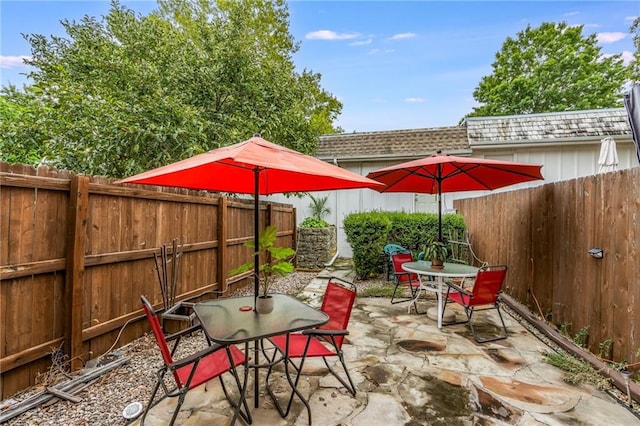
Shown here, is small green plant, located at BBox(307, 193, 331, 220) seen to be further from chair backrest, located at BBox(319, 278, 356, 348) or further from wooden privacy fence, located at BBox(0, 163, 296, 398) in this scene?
chair backrest, located at BBox(319, 278, 356, 348)

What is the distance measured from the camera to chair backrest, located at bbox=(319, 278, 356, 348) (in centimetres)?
284

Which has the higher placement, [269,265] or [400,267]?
[269,265]

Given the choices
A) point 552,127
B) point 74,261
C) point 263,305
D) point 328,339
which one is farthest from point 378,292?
point 552,127

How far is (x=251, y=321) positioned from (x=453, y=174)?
4232 mm

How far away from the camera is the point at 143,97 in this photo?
600 centimetres

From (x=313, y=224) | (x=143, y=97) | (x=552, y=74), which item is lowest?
(x=313, y=224)

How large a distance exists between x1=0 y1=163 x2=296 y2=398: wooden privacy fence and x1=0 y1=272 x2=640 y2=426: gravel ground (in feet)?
0.65

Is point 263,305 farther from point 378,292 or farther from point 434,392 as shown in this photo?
point 378,292

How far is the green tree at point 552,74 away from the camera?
17.3m

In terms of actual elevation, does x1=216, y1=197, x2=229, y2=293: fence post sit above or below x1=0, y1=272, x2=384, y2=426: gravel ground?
above

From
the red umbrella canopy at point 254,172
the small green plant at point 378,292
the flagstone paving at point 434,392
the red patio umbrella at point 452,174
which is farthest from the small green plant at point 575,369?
the small green plant at point 378,292

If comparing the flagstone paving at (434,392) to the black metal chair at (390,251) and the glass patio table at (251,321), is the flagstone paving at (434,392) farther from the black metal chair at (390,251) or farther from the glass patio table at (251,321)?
the black metal chair at (390,251)

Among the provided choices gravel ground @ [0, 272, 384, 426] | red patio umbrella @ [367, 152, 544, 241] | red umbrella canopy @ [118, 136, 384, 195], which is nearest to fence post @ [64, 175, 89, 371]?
gravel ground @ [0, 272, 384, 426]

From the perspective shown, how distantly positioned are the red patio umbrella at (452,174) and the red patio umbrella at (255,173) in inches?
75.2
